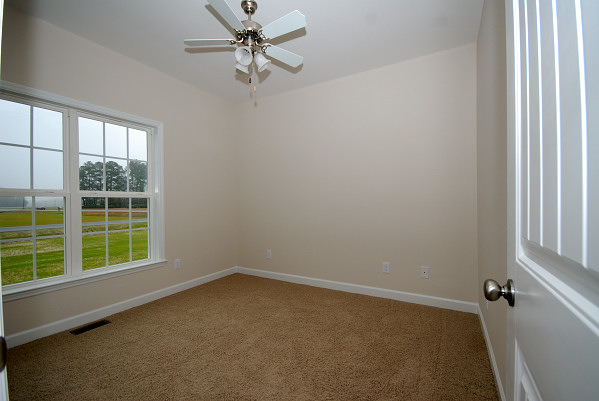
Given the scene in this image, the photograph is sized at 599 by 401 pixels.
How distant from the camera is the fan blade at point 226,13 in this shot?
5.05 feet

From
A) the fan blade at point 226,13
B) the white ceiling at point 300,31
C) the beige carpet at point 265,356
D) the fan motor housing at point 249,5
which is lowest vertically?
the beige carpet at point 265,356

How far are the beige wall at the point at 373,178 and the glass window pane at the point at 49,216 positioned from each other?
2.23 metres

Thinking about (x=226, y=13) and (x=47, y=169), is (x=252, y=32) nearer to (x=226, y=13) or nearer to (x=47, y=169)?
(x=226, y=13)

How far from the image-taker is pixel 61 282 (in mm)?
2342

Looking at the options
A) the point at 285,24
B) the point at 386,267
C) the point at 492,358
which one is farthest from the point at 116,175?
the point at 492,358

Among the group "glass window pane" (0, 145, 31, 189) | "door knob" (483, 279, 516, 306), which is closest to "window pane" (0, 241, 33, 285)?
"glass window pane" (0, 145, 31, 189)

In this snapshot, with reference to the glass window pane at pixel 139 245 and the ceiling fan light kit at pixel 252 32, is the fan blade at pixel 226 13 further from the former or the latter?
the glass window pane at pixel 139 245

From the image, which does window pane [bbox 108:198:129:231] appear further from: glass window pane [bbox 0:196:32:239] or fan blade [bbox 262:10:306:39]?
fan blade [bbox 262:10:306:39]

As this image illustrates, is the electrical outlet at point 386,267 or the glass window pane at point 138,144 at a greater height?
the glass window pane at point 138,144

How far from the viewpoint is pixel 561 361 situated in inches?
14.6

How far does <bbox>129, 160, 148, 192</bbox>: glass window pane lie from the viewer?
9.91 ft

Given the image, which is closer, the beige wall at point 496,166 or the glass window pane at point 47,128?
the beige wall at point 496,166

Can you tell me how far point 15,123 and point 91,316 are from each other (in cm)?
186

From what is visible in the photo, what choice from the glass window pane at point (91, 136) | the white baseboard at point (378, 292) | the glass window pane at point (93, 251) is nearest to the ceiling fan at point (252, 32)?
the glass window pane at point (91, 136)
